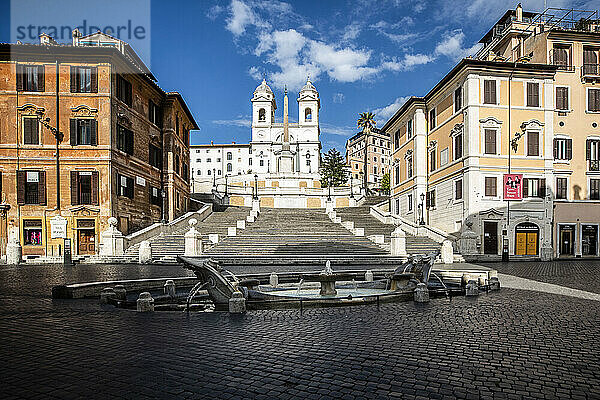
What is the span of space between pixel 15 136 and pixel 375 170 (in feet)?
333

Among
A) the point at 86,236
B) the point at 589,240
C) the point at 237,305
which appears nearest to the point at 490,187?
the point at 589,240

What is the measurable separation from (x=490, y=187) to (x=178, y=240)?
22.8 m

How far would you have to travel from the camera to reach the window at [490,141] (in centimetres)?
3291

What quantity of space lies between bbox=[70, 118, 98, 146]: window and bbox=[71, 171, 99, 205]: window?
224 cm

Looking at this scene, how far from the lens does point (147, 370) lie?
577 cm

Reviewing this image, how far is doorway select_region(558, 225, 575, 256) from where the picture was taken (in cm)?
3378

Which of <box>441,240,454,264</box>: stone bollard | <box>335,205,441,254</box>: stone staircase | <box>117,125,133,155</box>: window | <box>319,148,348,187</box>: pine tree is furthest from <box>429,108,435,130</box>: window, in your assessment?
<box>319,148,348,187</box>: pine tree

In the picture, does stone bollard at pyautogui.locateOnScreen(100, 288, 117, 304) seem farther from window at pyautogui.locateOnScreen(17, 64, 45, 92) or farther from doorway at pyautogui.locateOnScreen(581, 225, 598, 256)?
doorway at pyautogui.locateOnScreen(581, 225, 598, 256)

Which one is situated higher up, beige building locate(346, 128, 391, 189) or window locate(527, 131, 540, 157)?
beige building locate(346, 128, 391, 189)

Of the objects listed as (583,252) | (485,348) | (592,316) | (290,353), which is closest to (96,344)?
(290,353)

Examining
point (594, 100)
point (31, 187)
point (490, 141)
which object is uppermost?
point (594, 100)

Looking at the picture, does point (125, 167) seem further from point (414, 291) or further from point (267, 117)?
point (267, 117)

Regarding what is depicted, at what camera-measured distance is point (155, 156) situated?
40031 millimetres

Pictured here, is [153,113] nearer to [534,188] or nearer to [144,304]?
[534,188]
